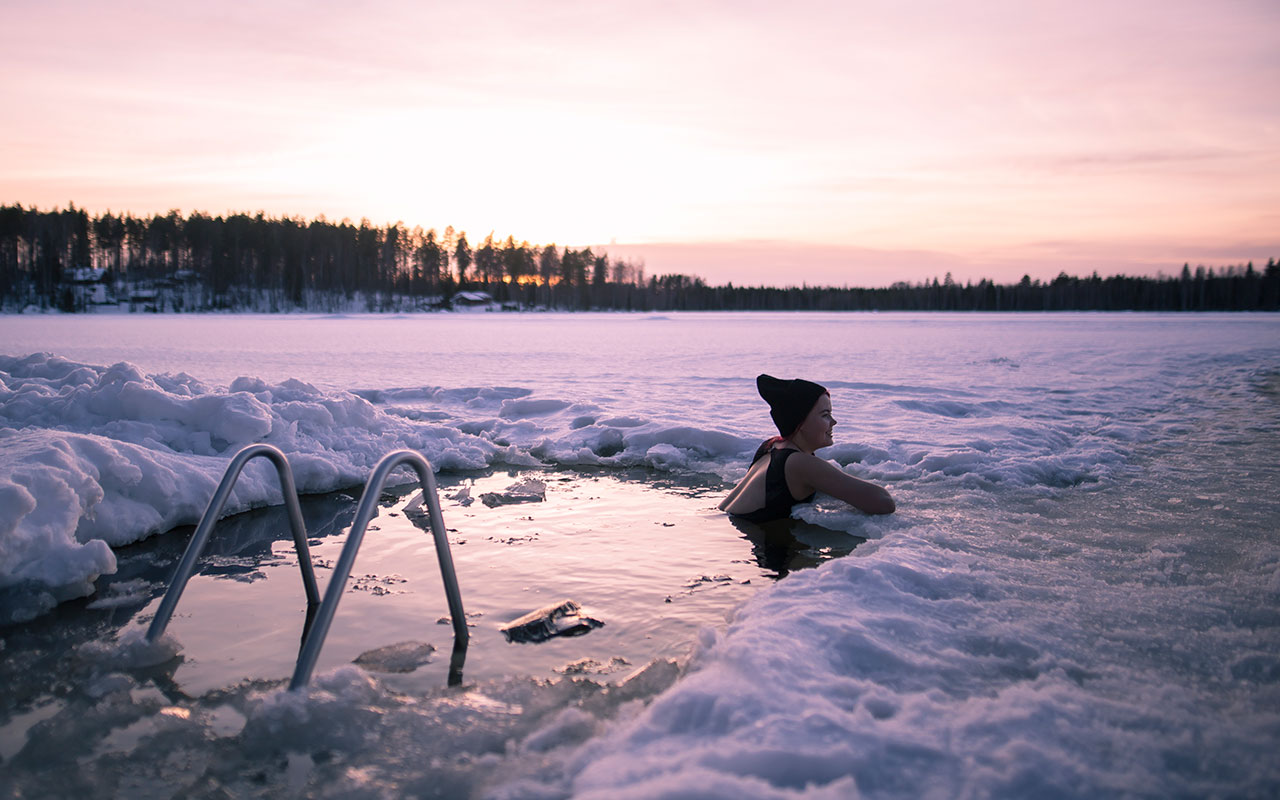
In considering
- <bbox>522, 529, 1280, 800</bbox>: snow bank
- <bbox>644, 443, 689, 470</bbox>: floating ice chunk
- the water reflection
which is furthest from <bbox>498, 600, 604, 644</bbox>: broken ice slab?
<bbox>644, 443, 689, 470</bbox>: floating ice chunk

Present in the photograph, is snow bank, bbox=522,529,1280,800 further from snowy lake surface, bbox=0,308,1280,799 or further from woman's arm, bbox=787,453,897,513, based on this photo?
woman's arm, bbox=787,453,897,513

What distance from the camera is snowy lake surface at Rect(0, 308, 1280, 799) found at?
7.54 feet

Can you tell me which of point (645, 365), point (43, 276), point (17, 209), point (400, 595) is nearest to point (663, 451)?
point (400, 595)

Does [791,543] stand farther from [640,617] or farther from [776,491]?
[640,617]

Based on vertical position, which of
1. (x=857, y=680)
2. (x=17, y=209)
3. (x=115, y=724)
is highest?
(x=17, y=209)

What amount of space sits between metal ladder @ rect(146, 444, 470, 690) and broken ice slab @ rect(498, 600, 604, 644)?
0.81 feet

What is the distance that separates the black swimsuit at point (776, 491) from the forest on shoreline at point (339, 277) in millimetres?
83781

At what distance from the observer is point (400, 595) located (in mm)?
3900

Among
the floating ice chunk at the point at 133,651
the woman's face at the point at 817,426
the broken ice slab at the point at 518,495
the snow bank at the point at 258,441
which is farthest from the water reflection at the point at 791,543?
the floating ice chunk at the point at 133,651

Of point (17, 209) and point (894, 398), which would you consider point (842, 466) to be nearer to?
point (894, 398)

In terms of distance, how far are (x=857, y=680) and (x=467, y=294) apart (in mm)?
100520

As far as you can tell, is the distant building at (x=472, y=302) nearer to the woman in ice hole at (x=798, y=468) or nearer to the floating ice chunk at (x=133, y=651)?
the woman in ice hole at (x=798, y=468)

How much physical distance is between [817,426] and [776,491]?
547 millimetres

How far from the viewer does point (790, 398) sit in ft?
17.0
